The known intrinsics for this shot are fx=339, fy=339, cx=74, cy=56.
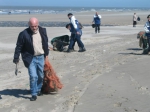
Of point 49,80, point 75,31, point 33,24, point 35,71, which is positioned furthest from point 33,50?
point 75,31

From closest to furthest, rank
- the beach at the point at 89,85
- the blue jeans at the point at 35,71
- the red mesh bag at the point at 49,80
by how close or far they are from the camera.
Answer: the beach at the point at 89,85, the blue jeans at the point at 35,71, the red mesh bag at the point at 49,80

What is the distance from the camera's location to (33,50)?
6.96 m

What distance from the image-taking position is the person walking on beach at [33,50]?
Result: 22.6ft

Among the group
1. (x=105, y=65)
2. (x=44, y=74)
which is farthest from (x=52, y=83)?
(x=105, y=65)

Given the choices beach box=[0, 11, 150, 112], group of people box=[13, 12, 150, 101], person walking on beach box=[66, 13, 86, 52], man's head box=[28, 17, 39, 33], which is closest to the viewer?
beach box=[0, 11, 150, 112]

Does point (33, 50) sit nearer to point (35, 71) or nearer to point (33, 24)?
point (35, 71)

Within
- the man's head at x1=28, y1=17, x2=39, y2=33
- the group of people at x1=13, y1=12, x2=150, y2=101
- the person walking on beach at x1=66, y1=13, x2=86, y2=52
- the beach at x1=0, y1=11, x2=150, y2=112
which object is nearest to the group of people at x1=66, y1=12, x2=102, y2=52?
the person walking on beach at x1=66, y1=13, x2=86, y2=52

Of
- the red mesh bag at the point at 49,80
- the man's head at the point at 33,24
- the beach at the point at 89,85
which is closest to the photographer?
the beach at the point at 89,85

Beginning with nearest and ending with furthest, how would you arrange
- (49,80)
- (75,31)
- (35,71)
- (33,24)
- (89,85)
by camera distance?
1. (33,24)
2. (35,71)
3. (49,80)
4. (89,85)
5. (75,31)

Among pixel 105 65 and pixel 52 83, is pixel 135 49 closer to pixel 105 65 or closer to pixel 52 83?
pixel 105 65

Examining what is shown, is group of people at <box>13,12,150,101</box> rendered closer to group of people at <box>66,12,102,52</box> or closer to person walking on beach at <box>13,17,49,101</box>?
person walking on beach at <box>13,17,49,101</box>

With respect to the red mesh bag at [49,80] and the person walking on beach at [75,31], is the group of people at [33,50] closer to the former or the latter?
the red mesh bag at [49,80]

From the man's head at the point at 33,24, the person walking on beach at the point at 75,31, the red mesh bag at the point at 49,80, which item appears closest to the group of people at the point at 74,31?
the person walking on beach at the point at 75,31

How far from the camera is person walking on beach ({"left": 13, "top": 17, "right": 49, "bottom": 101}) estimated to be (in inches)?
271
